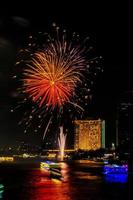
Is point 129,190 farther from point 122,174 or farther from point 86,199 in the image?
point 122,174

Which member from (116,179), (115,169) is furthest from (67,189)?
(115,169)

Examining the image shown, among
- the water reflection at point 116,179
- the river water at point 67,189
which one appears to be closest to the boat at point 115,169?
the water reflection at point 116,179

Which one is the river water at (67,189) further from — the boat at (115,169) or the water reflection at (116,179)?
the boat at (115,169)

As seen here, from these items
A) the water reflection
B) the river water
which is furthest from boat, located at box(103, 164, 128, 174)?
the river water

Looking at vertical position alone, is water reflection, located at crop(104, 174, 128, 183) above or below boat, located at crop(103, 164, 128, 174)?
below

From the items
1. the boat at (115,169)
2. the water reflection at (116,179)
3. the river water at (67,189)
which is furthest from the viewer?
the boat at (115,169)

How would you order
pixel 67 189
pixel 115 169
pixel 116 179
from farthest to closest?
pixel 115 169, pixel 116 179, pixel 67 189

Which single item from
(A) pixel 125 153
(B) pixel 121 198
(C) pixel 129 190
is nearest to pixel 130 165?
(A) pixel 125 153

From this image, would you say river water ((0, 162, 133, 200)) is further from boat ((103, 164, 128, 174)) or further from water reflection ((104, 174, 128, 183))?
boat ((103, 164, 128, 174))

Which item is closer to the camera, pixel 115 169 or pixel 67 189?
pixel 67 189

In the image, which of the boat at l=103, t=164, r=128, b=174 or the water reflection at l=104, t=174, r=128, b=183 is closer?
the water reflection at l=104, t=174, r=128, b=183

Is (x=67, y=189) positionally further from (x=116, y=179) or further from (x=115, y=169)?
(x=115, y=169)
